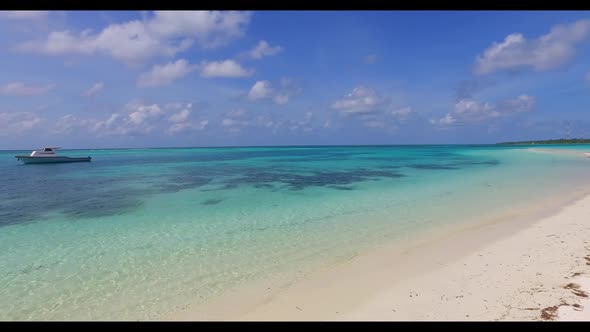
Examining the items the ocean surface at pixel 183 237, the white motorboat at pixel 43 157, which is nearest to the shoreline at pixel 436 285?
the ocean surface at pixel 183 237

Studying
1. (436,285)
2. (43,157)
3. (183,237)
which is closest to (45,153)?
(43,157)

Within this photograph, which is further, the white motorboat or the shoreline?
the white motorboat

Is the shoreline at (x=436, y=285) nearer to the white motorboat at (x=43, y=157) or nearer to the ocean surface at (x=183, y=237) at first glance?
the ocean surface at (x=183, y=237)

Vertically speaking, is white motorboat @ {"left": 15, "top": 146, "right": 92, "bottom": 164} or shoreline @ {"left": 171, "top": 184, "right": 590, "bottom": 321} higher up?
white motorboat @ {"left": 15, "top": 146, "right": 92, "bottom": 164}

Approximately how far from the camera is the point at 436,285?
17.6ft

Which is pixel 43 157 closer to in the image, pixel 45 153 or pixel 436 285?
pixel 45 153

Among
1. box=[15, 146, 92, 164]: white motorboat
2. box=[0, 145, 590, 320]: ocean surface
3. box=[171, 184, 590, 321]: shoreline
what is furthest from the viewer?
box=[15, 146, 92, 164]: white motorboat

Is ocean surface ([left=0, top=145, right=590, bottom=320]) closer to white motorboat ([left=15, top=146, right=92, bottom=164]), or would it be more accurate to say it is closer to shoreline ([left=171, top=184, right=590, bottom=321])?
shoreline ([left=171, top=184, right=590, bottom=321])

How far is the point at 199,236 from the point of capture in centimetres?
871

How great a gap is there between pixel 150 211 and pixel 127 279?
6583 millimetres

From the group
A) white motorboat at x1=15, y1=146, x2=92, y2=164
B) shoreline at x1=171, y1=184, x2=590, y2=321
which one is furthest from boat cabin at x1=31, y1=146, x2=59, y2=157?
shoreline at x1=171, y1=184, x2=590, y2=321

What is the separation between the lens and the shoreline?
4.54m

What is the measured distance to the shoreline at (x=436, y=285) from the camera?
454cm
